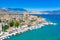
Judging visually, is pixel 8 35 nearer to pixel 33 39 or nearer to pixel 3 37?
pixel 3 37

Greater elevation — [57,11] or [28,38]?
[28,38]

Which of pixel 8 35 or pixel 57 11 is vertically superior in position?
pixel 8 35

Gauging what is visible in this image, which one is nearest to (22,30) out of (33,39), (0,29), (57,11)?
(0,29)

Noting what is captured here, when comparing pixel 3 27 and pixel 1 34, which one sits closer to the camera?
pixel 1 34

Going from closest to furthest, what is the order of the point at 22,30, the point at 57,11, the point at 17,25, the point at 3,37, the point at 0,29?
the point at 3,37, the point at 0,29, the point at 22,30, the point at 17,25, the point at 57,11

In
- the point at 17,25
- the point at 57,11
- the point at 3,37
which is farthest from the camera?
the point at 57,11

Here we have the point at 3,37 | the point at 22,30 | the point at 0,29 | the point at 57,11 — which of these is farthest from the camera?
the point at 57,11

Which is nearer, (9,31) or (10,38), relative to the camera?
(10,38)

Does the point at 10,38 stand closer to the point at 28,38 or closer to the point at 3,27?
the point at 28,38

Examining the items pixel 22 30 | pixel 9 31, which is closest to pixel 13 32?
pixel 9 31
